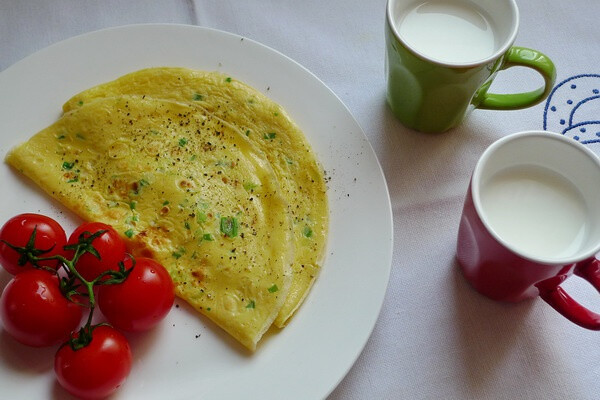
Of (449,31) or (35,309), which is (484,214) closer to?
(449,31)

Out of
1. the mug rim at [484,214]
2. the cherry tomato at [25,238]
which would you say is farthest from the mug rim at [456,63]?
the cherry tomato at [25,238]

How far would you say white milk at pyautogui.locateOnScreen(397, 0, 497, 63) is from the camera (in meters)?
2.14

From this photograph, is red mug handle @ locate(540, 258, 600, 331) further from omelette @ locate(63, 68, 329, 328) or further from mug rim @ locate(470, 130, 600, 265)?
omelette @ locate(63, 68, 329, 328)

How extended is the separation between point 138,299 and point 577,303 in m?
1.24

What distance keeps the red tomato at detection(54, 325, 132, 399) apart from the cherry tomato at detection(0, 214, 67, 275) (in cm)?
28

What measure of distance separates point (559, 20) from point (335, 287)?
151 centimetres

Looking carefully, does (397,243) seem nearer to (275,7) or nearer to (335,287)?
(335,287)

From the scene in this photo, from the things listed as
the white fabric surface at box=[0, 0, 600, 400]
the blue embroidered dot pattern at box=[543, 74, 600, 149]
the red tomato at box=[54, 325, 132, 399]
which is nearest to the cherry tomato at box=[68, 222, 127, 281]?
the red tomato at box=[54, 325, 132, 399]

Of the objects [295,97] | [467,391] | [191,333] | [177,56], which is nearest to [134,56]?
[177,56]

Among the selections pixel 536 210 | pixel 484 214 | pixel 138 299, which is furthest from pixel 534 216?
pixel 138 299

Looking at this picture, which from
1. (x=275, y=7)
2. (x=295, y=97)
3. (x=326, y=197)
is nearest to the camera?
(x=326, y=197)

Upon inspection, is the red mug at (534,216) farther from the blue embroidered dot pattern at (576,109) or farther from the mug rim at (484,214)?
the blue embroidered dot pattern at (576,109)

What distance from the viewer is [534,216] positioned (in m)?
1.88

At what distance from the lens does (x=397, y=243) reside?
7.11 ft
